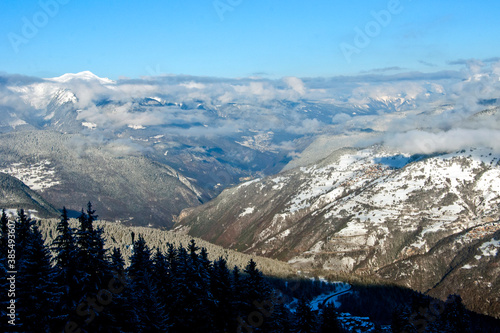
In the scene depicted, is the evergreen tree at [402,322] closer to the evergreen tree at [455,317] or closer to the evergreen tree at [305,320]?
the evergreen tree at [455,317]

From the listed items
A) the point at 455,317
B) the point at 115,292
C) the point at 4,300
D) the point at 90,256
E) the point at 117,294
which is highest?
the point at 90,256

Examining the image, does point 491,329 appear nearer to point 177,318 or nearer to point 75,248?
point 177,318

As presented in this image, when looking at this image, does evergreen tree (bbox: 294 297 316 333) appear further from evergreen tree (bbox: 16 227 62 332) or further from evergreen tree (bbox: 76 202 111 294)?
evergreen tree (bbox: 16 227 62 332)

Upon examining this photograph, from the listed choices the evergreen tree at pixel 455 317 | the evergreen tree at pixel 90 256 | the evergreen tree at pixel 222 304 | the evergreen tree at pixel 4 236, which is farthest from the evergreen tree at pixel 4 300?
the evergreen tree at pixel 455 317

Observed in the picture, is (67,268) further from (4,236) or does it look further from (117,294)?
(4,236)

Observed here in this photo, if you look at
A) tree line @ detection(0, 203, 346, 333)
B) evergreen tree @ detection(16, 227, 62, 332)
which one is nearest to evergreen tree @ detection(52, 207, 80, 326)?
tree line @ detection(0, 203, 346, 333)

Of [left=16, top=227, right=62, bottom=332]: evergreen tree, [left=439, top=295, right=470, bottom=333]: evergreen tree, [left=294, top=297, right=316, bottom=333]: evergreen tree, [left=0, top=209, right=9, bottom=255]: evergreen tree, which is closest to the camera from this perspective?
[left=16, top=227, right=62, bottom=332]: evergreen tree

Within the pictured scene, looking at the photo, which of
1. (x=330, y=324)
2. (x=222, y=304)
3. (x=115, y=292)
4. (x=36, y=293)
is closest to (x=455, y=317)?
(x=330, y=324)

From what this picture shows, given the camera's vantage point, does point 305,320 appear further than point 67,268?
Yes
